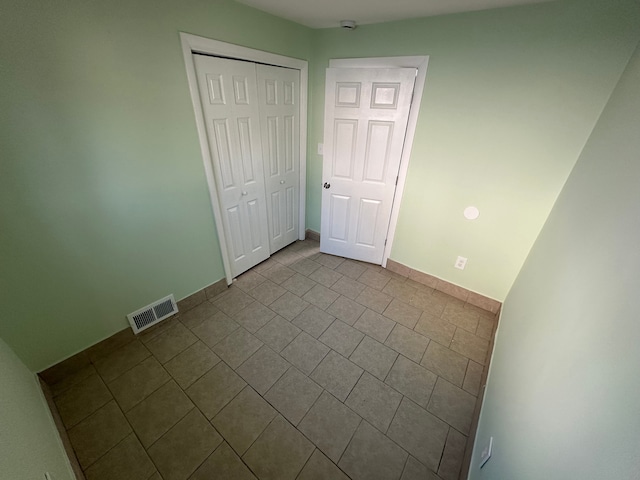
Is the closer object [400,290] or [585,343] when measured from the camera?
[585,343]

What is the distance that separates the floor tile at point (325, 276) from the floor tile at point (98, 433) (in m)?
1.80

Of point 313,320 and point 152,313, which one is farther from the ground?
point 152,313

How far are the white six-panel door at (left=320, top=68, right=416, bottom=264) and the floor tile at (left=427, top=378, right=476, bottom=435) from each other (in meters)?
Answer: 1.48

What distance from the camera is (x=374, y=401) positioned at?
5.37 feet

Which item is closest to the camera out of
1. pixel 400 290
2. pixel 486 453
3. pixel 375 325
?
pixel 486 453

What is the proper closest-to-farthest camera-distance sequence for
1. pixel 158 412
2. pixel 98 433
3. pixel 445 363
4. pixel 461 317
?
pixel 98 433, pixel 158 412, pixel 445 363, pixel 461 317

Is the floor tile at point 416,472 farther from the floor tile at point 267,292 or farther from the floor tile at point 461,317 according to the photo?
the floor tile at point 267,292

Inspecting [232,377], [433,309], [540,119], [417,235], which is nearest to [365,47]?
[540,119]

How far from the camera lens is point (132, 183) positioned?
5.43 feet

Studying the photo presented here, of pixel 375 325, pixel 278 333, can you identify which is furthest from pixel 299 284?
pixel 375 325

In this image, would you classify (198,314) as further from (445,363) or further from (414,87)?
(414,87)

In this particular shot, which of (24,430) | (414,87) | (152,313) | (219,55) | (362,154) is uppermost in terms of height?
(219,55)

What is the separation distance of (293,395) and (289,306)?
0.82 m

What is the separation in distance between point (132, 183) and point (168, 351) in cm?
125
